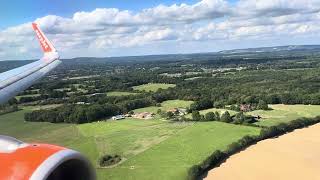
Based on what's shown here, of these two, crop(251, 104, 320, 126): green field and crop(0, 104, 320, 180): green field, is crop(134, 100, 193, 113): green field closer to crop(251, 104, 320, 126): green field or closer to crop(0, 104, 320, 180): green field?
crop(0, 104, 320, 180): green field

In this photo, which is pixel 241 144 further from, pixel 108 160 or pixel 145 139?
pixel 108 160

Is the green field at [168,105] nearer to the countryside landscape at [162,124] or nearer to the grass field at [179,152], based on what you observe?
the countryside landscape at [162,124]

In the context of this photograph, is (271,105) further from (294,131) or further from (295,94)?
(294,131)

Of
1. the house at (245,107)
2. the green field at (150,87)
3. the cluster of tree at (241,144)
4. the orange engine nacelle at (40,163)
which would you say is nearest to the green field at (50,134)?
the cluster of tree at (241,144)

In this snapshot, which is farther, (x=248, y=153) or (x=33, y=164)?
(x=248, y=153)

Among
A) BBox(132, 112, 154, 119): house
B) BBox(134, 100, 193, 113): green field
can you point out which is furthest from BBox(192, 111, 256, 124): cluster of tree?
BBox(134, 100, 193, 113): green field

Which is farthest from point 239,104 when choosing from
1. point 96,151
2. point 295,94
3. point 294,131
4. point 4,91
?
point 4,91

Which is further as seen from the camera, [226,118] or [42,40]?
[226,118]

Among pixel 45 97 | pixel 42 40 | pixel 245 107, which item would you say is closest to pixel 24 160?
pixel 42 40
